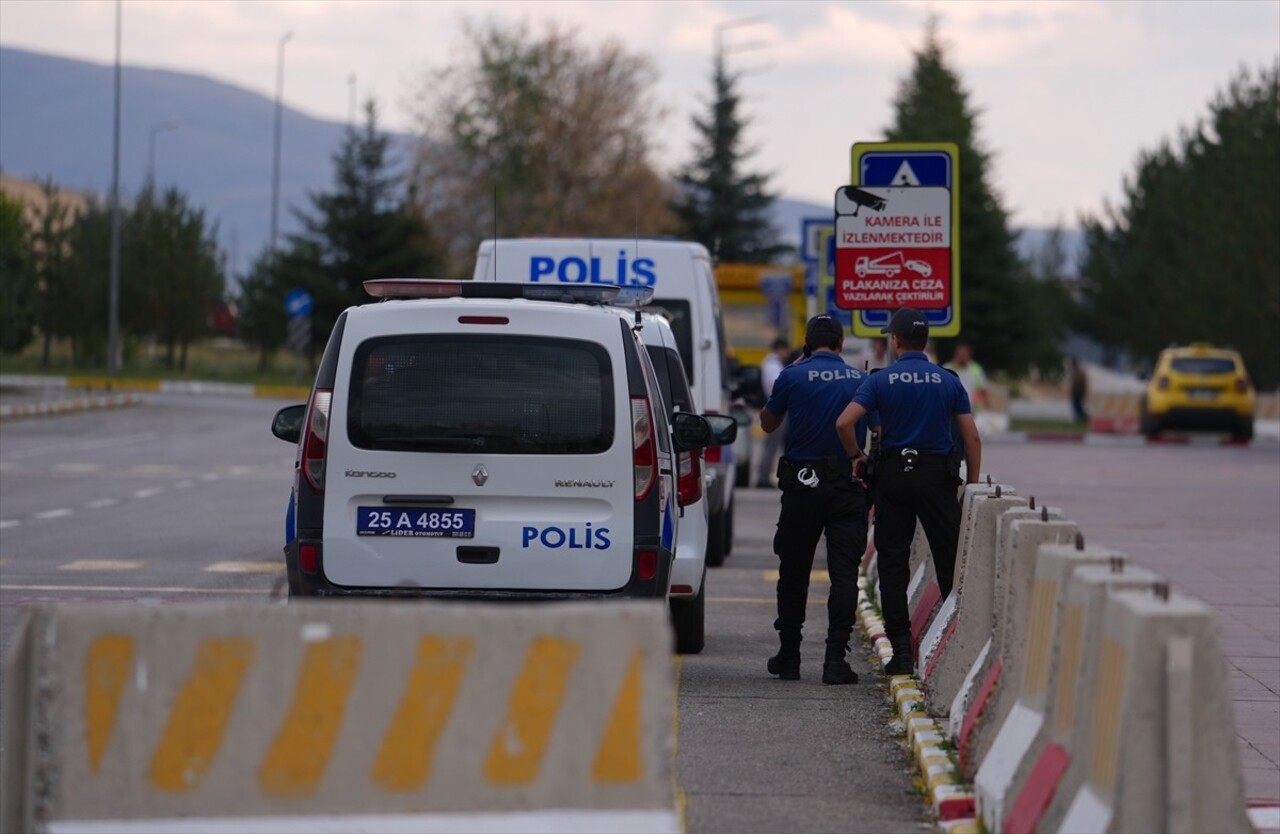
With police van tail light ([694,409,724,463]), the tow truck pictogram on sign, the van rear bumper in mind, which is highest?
the tow truck pictogram on sign

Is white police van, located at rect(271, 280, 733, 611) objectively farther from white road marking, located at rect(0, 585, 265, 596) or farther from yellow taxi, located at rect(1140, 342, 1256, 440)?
yellow taxi, located at rect(1140, 342, 1256, 440)

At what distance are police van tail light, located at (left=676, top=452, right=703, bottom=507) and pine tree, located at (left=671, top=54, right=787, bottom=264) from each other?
69.9 m

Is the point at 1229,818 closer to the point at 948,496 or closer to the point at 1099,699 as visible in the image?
the point at 1099,699

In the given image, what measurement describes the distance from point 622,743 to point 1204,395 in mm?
38582

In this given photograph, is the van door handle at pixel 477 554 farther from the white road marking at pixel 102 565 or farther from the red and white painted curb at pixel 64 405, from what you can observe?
the red and white painted curb at pixel 64 405

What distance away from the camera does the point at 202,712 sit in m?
5.52

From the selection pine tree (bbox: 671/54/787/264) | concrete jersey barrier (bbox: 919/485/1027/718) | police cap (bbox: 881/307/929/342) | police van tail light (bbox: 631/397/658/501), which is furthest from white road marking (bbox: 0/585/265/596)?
pine tree (bbox: 671/54/787/264)

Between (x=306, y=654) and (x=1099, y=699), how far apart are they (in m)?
2.02

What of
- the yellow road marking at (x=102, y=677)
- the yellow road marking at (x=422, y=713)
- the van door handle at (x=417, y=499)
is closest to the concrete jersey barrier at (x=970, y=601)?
the van door handle at (x=417, y=499)

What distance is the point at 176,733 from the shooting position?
5.52 meters

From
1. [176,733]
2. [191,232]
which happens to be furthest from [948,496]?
[191,232]

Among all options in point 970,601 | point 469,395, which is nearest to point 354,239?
point 469,395

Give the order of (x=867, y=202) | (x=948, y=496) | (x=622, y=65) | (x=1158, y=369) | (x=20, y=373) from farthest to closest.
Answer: (x=622, y=65) → (x=20, y=373) → (x=1158, y=369) → (x=867, y=202) → (x=948, y=496)

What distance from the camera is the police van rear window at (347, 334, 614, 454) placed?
927 cm
